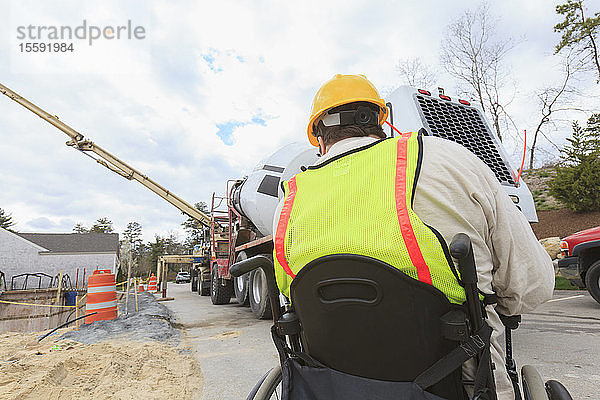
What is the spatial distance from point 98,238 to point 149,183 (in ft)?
121

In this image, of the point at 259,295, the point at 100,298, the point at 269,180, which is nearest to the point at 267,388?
the point at 269,180

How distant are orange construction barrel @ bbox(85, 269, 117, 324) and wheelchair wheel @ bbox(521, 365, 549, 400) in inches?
301

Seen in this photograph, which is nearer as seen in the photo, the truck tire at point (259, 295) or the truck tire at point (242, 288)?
the truck tire at point (259, 295)

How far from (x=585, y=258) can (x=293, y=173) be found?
17.3ft

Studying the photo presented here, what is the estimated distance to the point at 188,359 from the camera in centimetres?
470

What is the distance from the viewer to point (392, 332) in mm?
1161

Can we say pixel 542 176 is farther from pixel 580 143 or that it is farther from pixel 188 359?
pixel 188 359

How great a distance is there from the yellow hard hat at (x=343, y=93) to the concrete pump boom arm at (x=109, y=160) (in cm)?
1547

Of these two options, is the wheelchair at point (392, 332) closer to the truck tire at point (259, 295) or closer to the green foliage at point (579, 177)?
the truck tire at point (259, 295)

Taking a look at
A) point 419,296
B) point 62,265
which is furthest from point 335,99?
point 62,265

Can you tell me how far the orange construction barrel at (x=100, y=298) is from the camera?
745 cm

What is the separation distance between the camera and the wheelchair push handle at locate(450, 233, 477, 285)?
3.44ft

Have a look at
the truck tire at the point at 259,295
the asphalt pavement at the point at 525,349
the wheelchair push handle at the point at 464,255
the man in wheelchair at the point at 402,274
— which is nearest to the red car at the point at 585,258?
the asphalt pavement at the point at 525,349

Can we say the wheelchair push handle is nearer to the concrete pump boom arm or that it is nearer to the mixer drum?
the mixer drum
